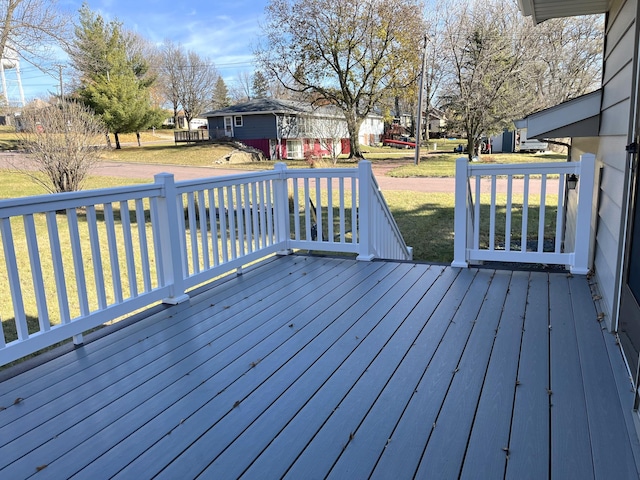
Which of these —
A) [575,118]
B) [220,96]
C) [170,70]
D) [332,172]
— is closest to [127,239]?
[332,172]

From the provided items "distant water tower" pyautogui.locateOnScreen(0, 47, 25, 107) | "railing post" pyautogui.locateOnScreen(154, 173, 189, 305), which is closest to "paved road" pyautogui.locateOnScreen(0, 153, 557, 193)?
"distant water tower" pyautogui.locateOnScreen(0, 47, 25, 107)

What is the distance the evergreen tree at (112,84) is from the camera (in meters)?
25.8

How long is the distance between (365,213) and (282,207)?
0.80 m

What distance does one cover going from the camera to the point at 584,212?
11.7ft

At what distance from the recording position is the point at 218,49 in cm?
4669

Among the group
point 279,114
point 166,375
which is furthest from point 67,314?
point 279,114

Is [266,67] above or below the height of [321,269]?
above

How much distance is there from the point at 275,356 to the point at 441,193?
1015 centimetres

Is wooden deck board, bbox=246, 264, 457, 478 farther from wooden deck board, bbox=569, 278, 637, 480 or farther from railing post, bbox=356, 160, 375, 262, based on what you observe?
railing post, bbox=356, 160, 375, 262

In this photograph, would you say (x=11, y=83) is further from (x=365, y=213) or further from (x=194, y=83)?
(x=194, y=83)

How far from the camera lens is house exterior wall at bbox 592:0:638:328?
261 cm

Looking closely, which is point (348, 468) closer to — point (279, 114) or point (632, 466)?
point (632, 466)

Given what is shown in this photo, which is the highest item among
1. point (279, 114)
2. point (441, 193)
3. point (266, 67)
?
point (266, 67)

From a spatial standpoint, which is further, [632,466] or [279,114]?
[279,114]
